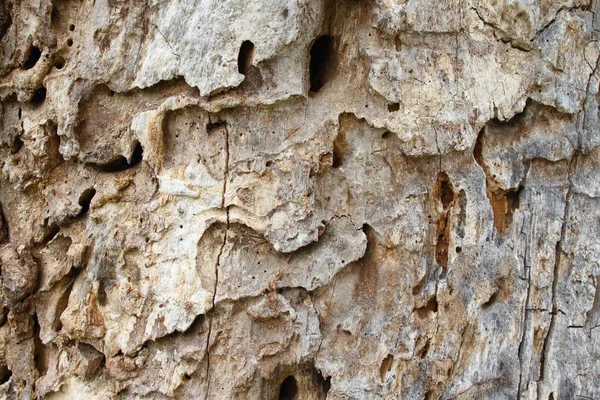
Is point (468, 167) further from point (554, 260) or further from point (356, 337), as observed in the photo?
point (356, 337)

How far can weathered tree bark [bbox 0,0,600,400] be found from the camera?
2.04m

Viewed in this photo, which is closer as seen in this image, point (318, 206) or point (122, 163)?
point (318, 206)

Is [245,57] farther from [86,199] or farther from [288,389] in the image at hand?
[288,389]

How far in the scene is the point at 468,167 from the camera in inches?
83.4

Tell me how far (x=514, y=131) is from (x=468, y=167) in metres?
0.25

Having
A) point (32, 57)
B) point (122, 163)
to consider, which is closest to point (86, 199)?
point (122, 163)

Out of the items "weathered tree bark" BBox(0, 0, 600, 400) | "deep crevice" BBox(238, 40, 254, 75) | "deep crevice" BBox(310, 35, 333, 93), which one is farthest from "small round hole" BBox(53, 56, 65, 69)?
"deep crevice" BBox(310, 35, 333, 93)

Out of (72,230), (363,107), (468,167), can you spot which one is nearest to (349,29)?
(363,107)

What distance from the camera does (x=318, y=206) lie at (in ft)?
6.76

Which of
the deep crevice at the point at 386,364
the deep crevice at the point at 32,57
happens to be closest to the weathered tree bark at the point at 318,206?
the deep crevice at the point at 386,364

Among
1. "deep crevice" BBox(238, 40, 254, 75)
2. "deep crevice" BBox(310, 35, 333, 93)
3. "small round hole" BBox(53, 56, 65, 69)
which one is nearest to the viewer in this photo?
"deep crevice" BBox(238, 40, 254, 75)

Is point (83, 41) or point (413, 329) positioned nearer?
point (413, 329)

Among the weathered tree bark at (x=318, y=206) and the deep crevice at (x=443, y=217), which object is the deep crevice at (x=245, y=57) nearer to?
the weathered tree bark at (x=318, y=206)

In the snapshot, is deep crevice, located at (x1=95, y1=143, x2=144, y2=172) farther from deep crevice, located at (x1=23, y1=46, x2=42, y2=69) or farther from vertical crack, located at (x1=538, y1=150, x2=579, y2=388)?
vertical crack, located at (x1=538, y1=150, x2=579, y2=388)
